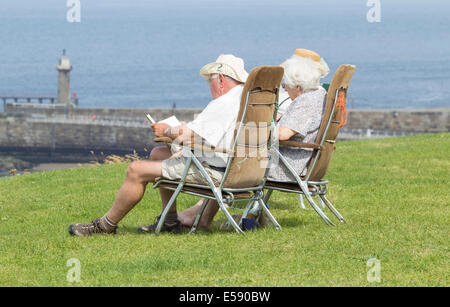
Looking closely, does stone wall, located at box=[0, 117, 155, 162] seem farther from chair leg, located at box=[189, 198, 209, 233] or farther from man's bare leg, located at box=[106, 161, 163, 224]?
man's bare leg, located at box=[106, 161, 163, 224]

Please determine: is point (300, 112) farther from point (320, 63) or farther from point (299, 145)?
point (320, 63)

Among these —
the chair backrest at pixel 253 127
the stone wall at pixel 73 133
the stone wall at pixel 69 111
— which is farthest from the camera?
the stone wall at pixel 69 111

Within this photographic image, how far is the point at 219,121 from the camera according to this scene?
5348 millimetres

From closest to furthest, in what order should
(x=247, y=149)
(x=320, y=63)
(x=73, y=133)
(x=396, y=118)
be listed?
(x=247, y=149), (x=320, y=63), (x=396, y=118), (x=73, y=133)

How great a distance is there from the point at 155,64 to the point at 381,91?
7907cm

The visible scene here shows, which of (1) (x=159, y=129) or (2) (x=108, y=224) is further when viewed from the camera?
(2) (x=108, y=224)

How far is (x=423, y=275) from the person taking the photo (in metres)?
4.45

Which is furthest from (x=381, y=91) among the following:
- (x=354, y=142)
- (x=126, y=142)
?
(x=354, y=142)

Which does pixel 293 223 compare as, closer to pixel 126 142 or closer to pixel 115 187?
pixel 115 187

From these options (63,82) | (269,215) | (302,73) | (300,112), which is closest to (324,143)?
(300,112)

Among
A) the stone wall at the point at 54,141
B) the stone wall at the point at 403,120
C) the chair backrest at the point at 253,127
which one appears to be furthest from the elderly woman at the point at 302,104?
the stone wall at the point at 54,141

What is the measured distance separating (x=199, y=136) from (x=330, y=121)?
3.70ft

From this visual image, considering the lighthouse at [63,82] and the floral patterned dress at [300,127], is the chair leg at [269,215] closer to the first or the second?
the floral patterned dress at [300,127]

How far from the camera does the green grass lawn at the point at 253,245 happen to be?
14.8 feet
